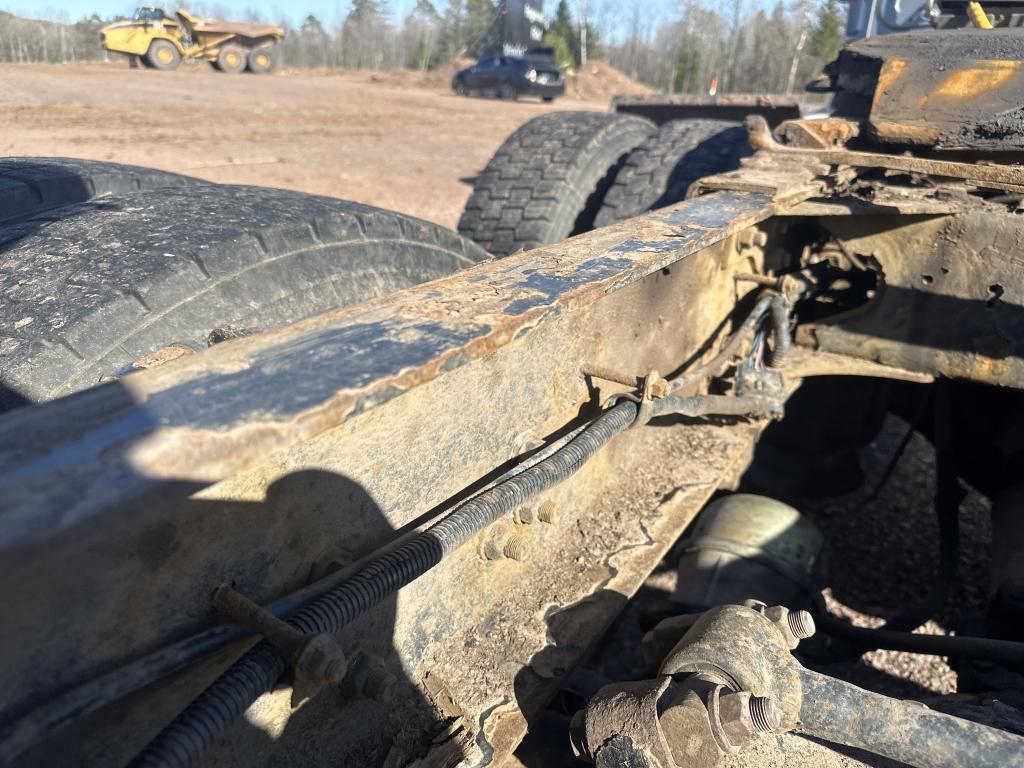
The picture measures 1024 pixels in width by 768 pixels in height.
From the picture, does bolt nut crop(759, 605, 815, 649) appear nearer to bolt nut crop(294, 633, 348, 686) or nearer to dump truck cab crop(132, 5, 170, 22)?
bolt nut crop(294, 633, 348, 686)

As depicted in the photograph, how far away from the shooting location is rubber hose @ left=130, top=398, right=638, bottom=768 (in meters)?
0.91

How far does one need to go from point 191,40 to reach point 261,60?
255cm

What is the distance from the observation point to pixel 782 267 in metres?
2.82

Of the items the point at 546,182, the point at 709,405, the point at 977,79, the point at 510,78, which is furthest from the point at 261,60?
the point at 709,405

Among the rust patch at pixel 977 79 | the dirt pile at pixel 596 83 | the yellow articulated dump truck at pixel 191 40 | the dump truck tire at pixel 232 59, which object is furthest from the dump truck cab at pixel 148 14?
the rust patch at pixel 977 79

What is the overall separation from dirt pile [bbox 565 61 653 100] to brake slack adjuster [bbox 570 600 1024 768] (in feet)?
110

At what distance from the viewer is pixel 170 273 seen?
1784 millimetres

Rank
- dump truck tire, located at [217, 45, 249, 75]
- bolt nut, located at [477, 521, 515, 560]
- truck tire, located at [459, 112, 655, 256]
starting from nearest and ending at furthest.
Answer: bolt nut, located at [477, 521, 515, 560] < truck tire, located at [459, 112, 655, 256] < dump truck tire, located at [217, 45, 249, 75]

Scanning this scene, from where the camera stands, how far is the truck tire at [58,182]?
225cm

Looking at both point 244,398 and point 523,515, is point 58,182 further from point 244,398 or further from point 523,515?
point 244,398

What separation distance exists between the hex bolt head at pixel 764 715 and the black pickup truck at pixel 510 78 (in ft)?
86.6

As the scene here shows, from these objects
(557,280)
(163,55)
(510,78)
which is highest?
(163,55)

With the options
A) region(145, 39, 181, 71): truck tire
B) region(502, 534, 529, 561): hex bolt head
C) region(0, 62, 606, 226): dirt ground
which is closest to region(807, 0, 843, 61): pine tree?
region(0, 62, 606, 226): dirt ground

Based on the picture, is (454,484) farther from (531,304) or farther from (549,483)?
(531,304)
